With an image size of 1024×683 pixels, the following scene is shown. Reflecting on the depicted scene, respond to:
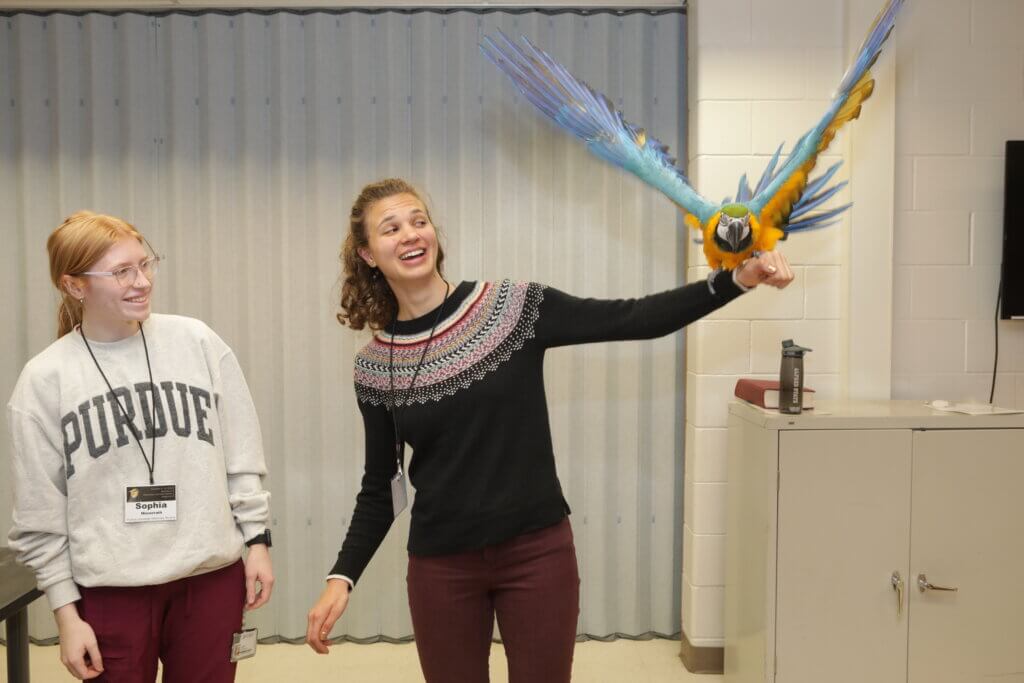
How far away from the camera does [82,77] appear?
9.21ft

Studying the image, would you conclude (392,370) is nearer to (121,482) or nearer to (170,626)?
(121,482)

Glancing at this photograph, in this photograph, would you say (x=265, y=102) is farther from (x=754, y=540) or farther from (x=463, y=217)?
(x=754, y=540)

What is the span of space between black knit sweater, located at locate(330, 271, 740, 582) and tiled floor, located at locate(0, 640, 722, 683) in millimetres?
1456

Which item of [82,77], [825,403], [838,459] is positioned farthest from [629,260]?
[82,77]

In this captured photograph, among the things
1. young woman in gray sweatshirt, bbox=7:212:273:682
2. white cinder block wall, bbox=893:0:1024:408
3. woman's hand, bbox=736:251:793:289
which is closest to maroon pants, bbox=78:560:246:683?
young woman in gray sweatshirt, bbox=7:212:273:682

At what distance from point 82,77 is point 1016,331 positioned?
11.5 ft

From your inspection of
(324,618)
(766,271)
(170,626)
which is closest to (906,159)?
(766,271)

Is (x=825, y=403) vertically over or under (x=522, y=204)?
under

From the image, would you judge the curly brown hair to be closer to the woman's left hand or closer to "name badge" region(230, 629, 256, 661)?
the woman's left hand

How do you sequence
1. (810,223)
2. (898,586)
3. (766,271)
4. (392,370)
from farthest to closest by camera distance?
(898,586) < (810,223) < (392,370) < (766,271)

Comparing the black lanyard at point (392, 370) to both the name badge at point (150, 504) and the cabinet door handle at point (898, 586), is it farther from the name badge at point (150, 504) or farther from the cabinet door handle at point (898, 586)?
the cabinet door handle at point (898, 586)

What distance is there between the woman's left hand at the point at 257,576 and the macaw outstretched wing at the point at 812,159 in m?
1.20

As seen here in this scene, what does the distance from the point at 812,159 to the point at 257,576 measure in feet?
4.67

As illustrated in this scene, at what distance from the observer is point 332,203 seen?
9.34ft
